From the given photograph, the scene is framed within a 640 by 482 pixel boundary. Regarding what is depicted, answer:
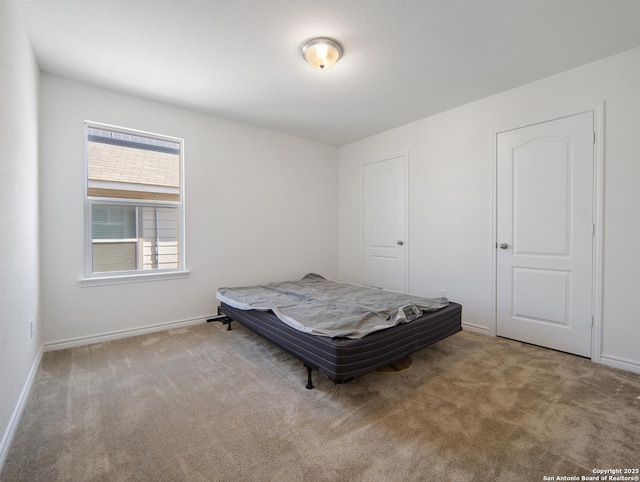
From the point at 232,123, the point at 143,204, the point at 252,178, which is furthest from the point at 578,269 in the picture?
the point at 143,204

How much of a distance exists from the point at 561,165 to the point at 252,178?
343 centimetres

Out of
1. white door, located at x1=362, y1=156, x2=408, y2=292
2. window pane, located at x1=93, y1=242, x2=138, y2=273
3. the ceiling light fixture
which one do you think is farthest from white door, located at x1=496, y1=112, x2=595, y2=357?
window pane, located at x1=93, y1=242, x2=138, y2=273

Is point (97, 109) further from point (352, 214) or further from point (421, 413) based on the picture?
point (421, 413)

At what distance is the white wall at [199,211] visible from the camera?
8.95 ft

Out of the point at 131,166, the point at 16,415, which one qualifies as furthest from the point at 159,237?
the point at 16,415

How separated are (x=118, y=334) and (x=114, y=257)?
0.80 meters

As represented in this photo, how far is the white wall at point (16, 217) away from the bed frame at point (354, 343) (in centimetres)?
154

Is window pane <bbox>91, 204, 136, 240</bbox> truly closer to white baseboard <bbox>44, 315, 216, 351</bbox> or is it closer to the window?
the window

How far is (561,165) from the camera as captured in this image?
8.79 ft

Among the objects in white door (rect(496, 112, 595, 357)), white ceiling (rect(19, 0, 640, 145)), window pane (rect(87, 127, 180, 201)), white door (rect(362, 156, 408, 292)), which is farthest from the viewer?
white door (rect(362, 156, 408, 292))

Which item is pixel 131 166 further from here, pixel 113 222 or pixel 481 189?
pixel 481 189

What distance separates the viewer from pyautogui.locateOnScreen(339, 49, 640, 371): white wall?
2.34 metres

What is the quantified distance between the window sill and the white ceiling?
76.1 inches

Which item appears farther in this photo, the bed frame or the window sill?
the window sill
